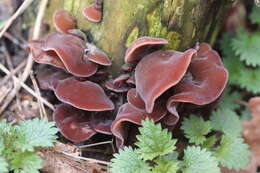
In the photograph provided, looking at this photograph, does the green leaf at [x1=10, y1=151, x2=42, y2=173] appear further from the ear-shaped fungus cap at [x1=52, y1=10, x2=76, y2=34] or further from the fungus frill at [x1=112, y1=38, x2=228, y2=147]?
the ear-shaped fungus cap at [x1=52, y1=10, x2=76, y2=34]

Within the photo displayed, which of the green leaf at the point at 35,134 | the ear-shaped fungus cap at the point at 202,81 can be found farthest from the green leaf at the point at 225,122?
the green leaf at the point at 35,134

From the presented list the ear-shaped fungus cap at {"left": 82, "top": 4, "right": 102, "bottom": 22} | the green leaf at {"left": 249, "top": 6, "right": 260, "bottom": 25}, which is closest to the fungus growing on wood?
the ear-shaped fungus cap at {"left": 82, "top": 4, "right": 102, "bottom": 22}

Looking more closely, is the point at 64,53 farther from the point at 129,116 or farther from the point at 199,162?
the point at 199,162

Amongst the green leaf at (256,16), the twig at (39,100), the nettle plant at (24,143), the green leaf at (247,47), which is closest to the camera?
the nettle plant at (24,143)

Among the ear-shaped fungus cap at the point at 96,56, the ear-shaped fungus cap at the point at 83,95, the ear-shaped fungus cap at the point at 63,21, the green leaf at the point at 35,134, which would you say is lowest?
the green leaf at the point at 35,134

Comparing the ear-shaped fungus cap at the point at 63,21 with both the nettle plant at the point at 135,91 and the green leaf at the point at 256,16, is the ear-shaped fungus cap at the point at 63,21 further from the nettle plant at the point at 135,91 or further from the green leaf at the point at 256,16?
the green leaf at the point at 256,16

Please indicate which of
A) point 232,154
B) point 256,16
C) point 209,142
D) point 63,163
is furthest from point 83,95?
point 256,16
